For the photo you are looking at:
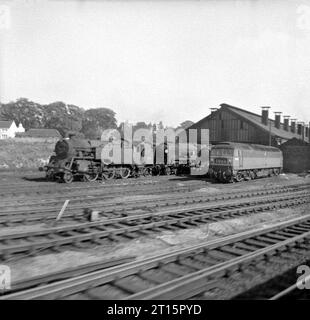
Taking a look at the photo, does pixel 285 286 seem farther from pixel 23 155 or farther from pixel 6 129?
pixel 6 129

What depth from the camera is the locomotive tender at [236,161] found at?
20938 mm

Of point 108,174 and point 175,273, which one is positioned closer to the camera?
point 175,273

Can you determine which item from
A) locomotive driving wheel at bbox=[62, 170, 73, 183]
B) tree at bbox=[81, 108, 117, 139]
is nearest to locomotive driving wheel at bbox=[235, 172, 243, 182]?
locomotive driving wheel at bbox=[62, 170, 73, 183]

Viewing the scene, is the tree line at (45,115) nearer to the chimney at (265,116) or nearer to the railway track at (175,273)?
the chimney at (265,116)

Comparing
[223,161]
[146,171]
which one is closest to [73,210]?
[223,161]

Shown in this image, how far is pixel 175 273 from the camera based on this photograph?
523 centimetres

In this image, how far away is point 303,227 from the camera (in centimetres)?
877

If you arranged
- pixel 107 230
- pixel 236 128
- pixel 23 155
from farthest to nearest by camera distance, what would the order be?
pixel 236 128 → pixel 23 155 → pixel 107 230

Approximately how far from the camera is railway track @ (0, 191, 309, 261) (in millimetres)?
6508

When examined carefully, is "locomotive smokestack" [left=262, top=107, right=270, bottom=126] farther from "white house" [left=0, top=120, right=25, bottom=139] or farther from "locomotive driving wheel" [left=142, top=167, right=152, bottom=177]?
"white house" [left=0, top=120, right=25, bottom=139]

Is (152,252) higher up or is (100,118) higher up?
(100,118)

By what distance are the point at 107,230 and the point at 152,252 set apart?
5.45 ft

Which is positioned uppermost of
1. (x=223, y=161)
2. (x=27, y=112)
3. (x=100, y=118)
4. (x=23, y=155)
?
(x=27, y=112)
